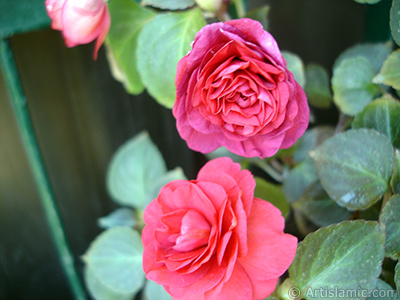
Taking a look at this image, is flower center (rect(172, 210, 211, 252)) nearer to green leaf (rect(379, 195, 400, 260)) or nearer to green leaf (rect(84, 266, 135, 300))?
green leaf (rect(379, 195, 400, 260))

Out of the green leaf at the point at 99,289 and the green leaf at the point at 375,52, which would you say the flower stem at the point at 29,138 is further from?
the green leaf at the point at 375,52

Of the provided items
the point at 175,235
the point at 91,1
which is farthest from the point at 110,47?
the point at 175,235

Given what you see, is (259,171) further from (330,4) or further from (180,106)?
(180,106)

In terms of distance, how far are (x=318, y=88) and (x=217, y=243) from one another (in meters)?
0.26

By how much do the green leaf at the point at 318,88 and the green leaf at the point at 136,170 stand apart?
0.21 m

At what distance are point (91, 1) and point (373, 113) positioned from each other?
237 millimetres

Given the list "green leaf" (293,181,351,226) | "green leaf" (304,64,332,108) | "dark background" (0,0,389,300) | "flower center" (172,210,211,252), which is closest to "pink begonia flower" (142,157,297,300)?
"flower center" (172,210,211,252)

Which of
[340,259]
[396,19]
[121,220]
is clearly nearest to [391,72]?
[396,19]

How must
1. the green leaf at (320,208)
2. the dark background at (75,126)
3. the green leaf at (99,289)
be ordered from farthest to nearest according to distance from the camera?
the dark background at (75,126), the green leaf at (99,289), the green leaf at (320,208)

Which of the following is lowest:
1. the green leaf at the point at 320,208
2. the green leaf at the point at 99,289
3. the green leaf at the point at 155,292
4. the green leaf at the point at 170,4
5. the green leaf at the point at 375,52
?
the green leaf at the point at 99,289

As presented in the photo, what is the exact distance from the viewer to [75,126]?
2.20 feet

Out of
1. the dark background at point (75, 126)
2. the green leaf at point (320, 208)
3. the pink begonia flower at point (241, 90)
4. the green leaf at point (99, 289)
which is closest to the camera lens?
the pink begonia flower at point (241, 90)

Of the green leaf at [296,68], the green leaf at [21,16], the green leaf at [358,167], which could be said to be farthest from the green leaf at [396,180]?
the green leaf at [21,16]

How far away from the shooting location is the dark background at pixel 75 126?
564mm
